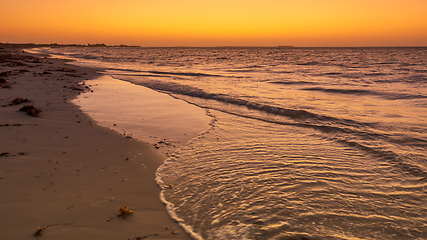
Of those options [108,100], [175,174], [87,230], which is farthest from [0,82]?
[87,230]

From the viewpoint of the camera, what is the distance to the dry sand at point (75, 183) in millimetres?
3779

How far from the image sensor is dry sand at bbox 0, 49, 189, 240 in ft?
12.4

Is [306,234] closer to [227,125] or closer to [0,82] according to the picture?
[227,125]

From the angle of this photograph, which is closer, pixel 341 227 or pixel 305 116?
pixel 341 227

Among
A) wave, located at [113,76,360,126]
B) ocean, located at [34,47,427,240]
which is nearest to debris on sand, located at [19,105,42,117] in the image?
ocean, located at [34,47,427,240]

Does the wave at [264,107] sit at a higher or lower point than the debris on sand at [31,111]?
lower

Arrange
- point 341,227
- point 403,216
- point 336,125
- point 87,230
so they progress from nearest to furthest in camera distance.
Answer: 1. point 87,230
2. point 341,227
3. point 403,216
4. point 336,125

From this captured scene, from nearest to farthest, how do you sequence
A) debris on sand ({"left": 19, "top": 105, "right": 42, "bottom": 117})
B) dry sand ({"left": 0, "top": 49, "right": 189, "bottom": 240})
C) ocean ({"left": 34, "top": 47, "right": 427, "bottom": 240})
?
1. dry sand ({"left": 0, "top": 49, "right": 189, "bottom": 240})
2. ocean ({"left": 34, "top": 47, "right": 427, "bottom": 240})
3. debris on sand ({"left": 19, "top": 105, "right": 42, "bottom": 117})

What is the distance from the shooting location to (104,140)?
757cm

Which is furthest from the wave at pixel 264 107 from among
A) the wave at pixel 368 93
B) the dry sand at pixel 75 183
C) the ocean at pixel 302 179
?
the wave at pixel 368 93

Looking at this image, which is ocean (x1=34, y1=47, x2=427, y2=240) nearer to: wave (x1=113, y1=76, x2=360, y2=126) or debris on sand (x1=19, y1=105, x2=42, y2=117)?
wave (x1=113, y1=76, x2=360, y2=126)

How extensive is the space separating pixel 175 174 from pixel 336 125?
6953 mm

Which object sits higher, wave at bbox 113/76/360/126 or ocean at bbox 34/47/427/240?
wave at bbox 113/76/360/126

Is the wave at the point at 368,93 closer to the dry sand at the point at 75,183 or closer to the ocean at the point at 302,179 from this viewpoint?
the ocean at the point at 302,179
